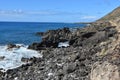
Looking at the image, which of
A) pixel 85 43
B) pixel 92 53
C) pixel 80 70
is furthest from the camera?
pixel 85 43

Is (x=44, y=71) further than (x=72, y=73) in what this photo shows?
Yes

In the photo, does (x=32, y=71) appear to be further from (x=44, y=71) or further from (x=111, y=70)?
(x=111, y=70)

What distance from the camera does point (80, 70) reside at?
97.0 ft

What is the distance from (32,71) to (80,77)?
6.79 m

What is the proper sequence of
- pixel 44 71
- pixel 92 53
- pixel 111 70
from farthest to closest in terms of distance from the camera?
pixel 92 53 → pixel 44 71 → pixel 111 70

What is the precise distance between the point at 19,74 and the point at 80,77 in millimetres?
7074

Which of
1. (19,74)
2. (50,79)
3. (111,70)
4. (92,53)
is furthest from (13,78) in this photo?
(111,70)

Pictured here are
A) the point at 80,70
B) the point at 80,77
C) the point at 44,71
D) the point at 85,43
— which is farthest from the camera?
the point at 85,43

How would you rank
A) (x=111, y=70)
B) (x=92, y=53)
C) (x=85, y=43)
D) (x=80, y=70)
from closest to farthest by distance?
(x=111, y=70) < (x=80, y=70) < (x=92, y=53) < (x=85, y=43)

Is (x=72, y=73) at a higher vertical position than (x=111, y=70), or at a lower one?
lower

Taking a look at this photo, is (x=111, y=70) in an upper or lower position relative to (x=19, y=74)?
upper

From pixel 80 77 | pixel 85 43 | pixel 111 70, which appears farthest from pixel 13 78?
pixel 85 43

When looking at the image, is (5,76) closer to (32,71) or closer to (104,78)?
(32,71)

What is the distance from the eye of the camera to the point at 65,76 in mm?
27938
